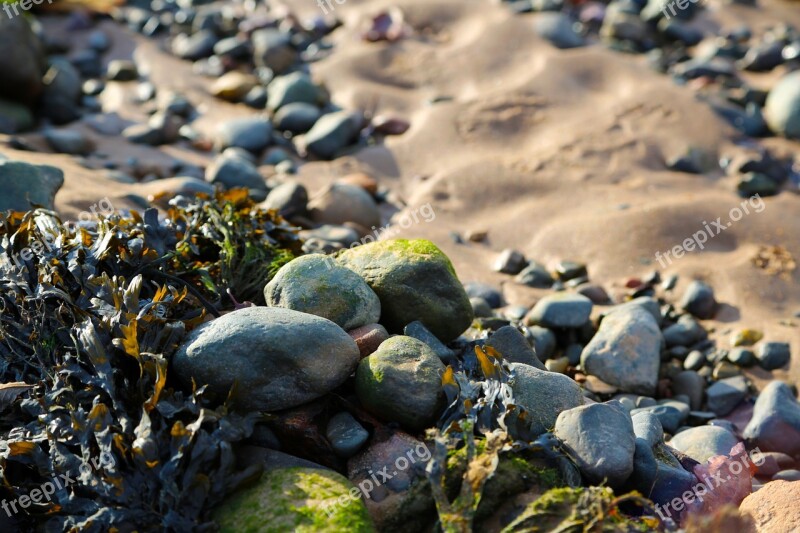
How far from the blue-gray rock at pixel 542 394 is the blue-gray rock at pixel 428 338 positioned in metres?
0.31

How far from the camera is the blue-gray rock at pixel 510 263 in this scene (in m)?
5.09

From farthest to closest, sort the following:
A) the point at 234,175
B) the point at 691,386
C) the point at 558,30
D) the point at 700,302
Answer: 1. the point at 558,30
2. the point at 234,175
3. the point at 700,302
4. the point at 691,386

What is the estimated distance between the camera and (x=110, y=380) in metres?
2.65

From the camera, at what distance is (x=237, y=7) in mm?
8656

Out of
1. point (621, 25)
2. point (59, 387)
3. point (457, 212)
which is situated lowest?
point (457, 212)

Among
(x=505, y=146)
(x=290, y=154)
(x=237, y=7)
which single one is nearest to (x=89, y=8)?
(x=237, y=7)

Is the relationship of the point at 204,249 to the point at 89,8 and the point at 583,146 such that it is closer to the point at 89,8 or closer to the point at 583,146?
the point at 583,146

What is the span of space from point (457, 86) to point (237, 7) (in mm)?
3086

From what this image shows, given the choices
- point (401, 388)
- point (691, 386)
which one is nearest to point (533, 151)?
point (691, 386)

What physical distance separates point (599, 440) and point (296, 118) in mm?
4648

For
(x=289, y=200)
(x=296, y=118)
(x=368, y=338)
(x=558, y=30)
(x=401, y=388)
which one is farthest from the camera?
(x=558, y=30)

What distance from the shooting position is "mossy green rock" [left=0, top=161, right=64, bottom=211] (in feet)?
13.0

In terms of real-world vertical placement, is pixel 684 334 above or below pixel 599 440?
below

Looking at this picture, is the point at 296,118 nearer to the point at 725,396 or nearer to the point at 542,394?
the point at 725,396
